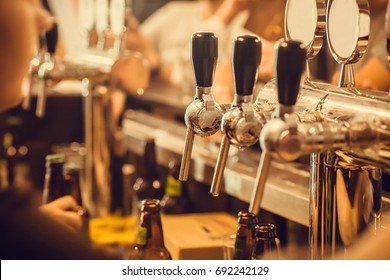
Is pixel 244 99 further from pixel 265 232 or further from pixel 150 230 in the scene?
pixel 150 230

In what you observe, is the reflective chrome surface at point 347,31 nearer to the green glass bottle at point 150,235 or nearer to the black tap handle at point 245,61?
the black tap handle at point 245,61

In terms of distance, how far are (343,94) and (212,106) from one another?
0.16m

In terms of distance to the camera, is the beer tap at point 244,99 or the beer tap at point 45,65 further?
the beer tap at point 45,65

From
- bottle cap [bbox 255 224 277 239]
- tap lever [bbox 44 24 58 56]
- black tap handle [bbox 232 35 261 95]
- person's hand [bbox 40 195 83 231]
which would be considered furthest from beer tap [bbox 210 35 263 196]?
tap lever [bbox 44 24 58 56]

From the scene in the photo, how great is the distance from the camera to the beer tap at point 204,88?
850mm

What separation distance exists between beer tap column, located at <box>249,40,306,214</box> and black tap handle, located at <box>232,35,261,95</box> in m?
0.08

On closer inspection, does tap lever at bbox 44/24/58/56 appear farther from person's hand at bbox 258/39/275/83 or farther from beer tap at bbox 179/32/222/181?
beer tap at bbox 179/32/222/181

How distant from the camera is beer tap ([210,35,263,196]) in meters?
0.79

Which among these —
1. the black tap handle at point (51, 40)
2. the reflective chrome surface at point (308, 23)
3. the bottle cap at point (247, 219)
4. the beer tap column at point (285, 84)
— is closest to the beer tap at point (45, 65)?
the black tap handle at point (51, 40)

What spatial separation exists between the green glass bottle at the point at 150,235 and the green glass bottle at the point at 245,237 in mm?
152

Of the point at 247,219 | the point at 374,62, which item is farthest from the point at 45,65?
the point at 374,62

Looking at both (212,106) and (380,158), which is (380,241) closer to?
(380,158)
